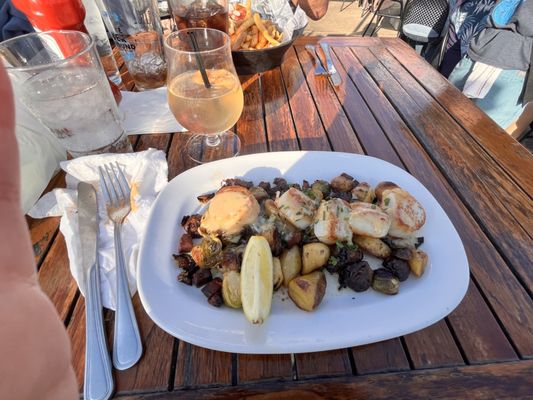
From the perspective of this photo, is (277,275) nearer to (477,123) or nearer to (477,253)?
(477,253)

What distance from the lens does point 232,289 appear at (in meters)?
0.58

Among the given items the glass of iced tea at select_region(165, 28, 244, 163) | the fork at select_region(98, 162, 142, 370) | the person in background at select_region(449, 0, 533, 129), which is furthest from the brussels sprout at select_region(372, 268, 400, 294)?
the person in background at select_region(449, 0, 533, 129)

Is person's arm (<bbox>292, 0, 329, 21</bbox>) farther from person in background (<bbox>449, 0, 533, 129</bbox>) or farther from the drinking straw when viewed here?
the drinking straw

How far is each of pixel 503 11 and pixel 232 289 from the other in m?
2.22

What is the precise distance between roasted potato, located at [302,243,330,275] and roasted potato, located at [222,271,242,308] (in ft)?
0.44

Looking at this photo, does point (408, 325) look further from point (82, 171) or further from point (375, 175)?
point (82, 171)

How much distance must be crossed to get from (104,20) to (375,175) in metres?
1.15

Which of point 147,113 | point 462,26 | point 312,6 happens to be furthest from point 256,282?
point 462,26

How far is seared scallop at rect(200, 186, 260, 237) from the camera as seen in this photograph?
65 cm

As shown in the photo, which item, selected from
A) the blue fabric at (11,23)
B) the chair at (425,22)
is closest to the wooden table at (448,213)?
the blue fabric at (11,23)

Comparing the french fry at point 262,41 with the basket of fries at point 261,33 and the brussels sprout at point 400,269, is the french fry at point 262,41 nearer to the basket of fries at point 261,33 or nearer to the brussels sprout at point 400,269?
the basket of fries at point 261,33

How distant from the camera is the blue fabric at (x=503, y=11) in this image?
1.75 m

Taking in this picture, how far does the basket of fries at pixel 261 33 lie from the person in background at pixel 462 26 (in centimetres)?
130

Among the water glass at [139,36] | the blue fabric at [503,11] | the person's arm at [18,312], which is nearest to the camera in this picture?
the person's arm at [18,312]
